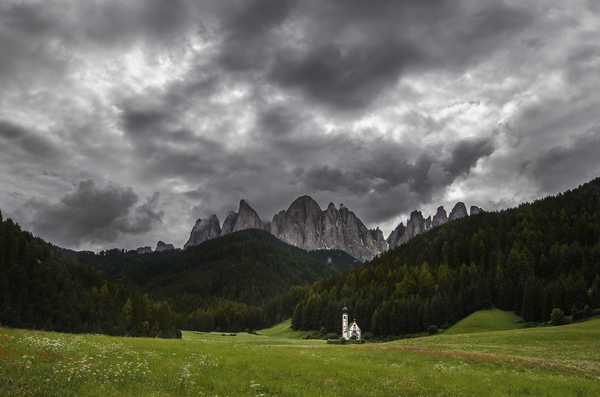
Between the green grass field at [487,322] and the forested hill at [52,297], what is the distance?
8205cm

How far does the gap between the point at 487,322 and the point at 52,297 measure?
103862 millimetres

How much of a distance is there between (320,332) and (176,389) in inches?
4891

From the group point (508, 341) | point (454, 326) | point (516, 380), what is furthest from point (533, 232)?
point (516, 380)

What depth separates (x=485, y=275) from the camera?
11675cm

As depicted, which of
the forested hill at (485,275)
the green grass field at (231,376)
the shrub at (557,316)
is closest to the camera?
the green grass field at (231,376)

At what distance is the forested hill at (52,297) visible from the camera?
265ft

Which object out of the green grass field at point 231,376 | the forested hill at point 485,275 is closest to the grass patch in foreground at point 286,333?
the forested hill at point 485,275

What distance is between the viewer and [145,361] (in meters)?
20.6


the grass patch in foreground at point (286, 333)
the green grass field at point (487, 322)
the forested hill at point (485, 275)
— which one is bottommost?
the grass patch in foreground at point (286, 333)

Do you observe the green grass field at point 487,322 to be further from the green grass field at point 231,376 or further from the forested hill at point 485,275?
the green grass field at point 231,376

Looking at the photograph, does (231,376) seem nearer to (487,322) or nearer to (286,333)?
(487,322)

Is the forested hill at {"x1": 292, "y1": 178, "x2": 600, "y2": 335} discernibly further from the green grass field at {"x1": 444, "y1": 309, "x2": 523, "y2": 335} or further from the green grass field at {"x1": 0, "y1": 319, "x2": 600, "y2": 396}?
the green grass field at {"x1": 0, "y1": 319, "x2": 600, "y2": 396}

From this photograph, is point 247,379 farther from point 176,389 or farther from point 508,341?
point 508,341

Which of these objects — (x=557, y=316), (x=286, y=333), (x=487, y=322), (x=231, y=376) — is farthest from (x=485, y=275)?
(x=231, y=376)
